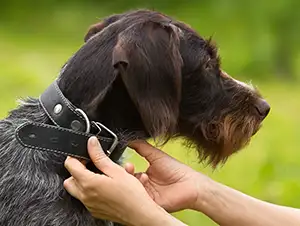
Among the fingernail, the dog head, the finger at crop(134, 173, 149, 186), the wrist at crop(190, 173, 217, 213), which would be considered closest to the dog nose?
the dog head

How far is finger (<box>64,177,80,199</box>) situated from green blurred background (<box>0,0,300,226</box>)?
957 mm

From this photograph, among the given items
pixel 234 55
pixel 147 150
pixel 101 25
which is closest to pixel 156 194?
pixel 147 150

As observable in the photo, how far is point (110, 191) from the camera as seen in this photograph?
4129 millimetres

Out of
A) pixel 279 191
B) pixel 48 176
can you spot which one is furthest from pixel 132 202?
pixel 279 191

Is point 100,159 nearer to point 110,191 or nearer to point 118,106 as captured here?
point 110,191

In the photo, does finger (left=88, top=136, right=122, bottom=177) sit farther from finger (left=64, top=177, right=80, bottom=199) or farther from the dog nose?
the dog nose

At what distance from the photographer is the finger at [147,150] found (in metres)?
4.43

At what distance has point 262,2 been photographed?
1377cm

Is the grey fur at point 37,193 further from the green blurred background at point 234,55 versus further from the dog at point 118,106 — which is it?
the green blurred background at point 234,55

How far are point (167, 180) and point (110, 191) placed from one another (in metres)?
0.43

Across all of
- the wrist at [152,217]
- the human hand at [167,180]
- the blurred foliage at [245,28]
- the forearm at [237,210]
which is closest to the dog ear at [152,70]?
the human hand at [167,180]

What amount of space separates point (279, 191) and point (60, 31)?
30.6 feet

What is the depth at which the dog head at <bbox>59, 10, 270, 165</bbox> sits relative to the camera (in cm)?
421

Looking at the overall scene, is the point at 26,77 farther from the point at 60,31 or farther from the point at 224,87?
the point at 224,87
